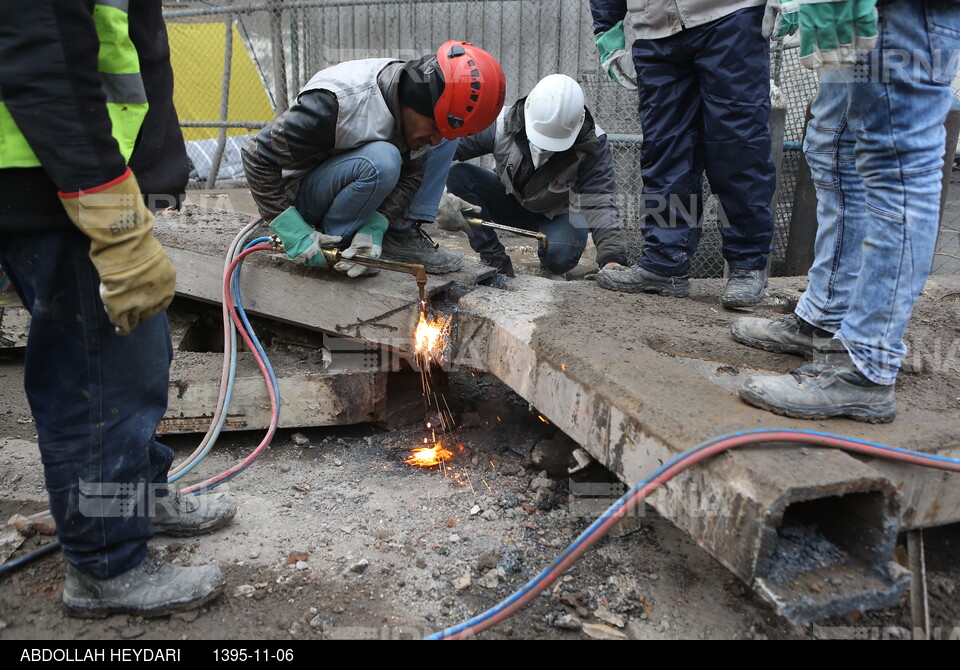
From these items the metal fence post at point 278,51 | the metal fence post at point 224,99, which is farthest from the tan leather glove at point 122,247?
the metal fence post at point 224,99

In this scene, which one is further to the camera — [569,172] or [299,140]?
[569,172]

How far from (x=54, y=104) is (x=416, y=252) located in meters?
2.03

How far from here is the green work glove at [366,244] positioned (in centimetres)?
311

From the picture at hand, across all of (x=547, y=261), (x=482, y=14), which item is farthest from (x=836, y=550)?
(x=482, y=14)

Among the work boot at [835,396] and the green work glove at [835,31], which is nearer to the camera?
the green work glove at [835,31]

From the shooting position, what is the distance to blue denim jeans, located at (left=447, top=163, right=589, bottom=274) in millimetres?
4750

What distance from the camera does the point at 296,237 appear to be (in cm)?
307

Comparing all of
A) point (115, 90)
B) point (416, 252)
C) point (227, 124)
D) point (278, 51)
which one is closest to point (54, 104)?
point (115, 90)

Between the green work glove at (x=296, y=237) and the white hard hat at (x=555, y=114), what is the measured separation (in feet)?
5.71

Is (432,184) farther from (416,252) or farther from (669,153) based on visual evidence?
(669,153)

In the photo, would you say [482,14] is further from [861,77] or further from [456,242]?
[861,77]

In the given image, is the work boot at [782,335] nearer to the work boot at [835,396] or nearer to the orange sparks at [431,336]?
the work boot at [835,396]

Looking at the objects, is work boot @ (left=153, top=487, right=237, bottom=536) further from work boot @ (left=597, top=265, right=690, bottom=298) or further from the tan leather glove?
work boot @ (left=597, top=265, right=690, bottom=298)

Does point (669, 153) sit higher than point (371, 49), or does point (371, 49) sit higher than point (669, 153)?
point (371, 49)
